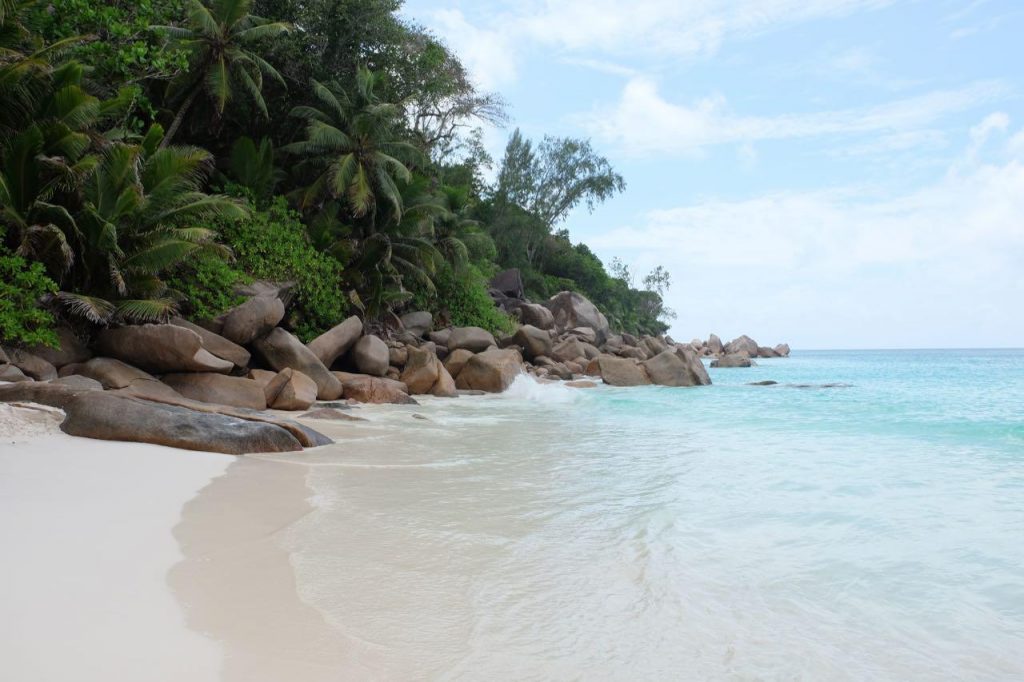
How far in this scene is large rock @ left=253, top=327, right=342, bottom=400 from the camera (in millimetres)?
12516

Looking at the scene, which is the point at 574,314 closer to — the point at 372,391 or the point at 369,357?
the point at 369,357

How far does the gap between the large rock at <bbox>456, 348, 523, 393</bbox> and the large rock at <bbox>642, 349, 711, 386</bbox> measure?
18.6ft

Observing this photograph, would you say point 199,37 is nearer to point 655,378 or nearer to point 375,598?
point 655,378

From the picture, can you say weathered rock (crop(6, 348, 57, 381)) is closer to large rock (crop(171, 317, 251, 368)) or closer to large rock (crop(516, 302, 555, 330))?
large rock (crop(171, 317, 251, 368))

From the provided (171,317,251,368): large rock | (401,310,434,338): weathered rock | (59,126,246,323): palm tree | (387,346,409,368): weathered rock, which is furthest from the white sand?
(401,310,434,338): weathered rock

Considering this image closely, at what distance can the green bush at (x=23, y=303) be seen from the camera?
359 inches

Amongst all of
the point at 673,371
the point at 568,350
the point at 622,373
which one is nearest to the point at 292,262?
the point at 622,373

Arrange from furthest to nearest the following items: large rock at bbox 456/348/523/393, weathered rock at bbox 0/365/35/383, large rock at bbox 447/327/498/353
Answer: large rock at bbox 447/327/498/353 < large rock at bbox 456/348/523/393 < weathered rock at bbox 0/365/35/383

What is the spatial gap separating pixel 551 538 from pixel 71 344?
906 centimetres

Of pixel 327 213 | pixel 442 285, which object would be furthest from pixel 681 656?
pixel 442 285

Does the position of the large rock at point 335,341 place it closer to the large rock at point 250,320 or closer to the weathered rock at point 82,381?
the large rock at point 250,320

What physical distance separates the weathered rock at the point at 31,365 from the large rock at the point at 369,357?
613 centimetres

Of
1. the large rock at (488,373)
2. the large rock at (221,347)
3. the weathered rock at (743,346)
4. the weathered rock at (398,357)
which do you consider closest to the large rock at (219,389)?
the large rock at (221,347)

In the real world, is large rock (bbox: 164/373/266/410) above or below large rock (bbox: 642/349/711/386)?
below
